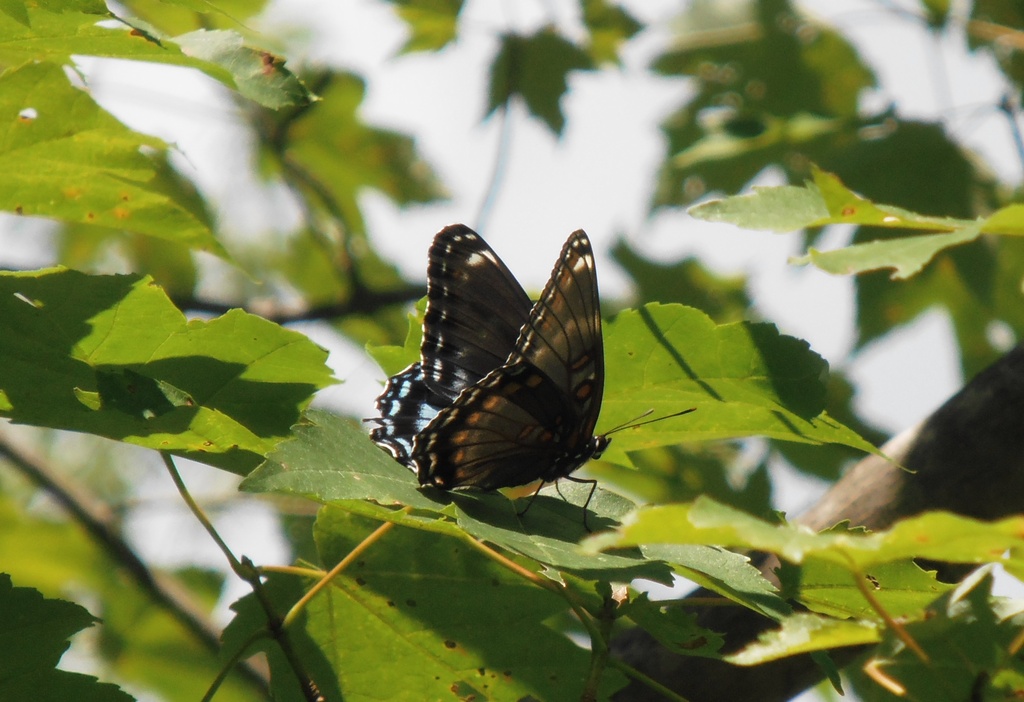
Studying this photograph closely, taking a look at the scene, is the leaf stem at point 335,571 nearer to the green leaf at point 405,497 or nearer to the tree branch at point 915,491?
the green leaf at point 405,497

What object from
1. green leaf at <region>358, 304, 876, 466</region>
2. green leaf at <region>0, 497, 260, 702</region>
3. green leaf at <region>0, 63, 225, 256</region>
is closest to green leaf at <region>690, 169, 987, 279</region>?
green leaf at <region>358, 304, 876, 466</region>

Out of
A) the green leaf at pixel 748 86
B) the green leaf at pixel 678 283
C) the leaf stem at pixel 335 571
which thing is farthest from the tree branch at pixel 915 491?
the green leaf at pixel 678 283

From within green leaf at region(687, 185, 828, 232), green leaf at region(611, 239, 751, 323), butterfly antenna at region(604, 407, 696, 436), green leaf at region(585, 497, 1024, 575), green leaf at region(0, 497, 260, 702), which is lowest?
green leaf at region(0, 497, 260, 702)

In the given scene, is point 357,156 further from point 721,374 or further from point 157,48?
point 721,374

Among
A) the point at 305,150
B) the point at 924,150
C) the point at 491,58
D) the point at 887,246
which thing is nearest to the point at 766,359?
the point at 887,246

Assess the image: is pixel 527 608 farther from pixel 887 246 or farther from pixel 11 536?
pixel 11 536

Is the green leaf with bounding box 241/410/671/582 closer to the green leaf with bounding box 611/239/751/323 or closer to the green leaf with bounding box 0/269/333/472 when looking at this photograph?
the green leaf with bounding box 0/269/333/472

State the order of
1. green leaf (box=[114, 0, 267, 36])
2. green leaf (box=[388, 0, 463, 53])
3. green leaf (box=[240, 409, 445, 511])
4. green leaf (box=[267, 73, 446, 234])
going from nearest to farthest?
green leaf (box=[240, 409, 445, 511]) < green leaf (box=[114, 0, 267, 36]) < green leaf (box=[388, 0, 463, 53]) < green leaf (box=[267, 73, 446, 234])

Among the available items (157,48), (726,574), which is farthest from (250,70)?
(726,574)
